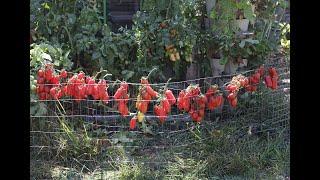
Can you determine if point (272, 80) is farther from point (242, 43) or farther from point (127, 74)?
point (127, 74)

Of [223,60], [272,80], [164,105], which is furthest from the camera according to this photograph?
[223,60]

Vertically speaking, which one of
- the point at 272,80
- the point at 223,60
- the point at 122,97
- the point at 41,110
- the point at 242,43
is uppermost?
the point at 242,43

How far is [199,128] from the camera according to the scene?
14.3ft

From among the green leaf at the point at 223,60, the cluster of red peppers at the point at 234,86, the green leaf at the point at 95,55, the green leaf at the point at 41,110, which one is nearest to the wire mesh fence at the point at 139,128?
the green leaf at the point at 41,110

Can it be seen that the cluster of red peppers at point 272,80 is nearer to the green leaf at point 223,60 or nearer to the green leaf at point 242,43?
the green leaf at point 242,43

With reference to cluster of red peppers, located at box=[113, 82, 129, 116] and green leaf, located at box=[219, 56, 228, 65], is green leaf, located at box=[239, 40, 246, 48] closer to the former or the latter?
green leaf, located at box=[219, 56, 228, 65]

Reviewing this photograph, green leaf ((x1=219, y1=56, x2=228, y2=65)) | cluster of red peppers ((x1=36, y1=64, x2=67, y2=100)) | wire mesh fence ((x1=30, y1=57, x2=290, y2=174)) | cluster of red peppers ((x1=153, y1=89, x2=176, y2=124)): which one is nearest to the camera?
cluster of red peppers ((x1=153, y1=89, x2=176, y2=124))

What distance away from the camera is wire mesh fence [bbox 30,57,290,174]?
13.1 ft

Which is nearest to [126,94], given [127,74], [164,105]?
[164,105]

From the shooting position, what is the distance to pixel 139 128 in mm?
4414

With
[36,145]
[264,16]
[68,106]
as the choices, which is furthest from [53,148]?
[264,16]

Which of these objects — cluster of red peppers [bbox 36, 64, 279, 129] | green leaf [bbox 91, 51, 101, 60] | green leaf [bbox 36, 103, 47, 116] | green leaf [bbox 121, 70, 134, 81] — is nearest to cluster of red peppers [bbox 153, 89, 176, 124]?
cluster of red peppers [bbox 36, 64, 279, 129]

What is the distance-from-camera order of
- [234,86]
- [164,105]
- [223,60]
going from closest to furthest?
[164,105] → [234,86] → [223,60]

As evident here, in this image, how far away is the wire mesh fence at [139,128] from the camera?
13.1ft
